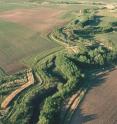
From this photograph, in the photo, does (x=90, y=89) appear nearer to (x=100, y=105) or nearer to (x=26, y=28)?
(x=100, y=105)

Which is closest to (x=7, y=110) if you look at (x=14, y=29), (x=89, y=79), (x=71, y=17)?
(x=89, y=79)

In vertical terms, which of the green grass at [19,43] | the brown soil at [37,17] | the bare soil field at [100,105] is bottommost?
the bare soil field at [100,105]

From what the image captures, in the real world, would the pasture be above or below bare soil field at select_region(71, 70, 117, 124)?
above

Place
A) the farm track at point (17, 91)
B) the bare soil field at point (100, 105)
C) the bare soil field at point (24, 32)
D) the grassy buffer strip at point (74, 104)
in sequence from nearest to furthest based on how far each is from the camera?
the bare soil field at point (100, 105)
the grassy buffer strip at point (74, 104)
the farm track at point (17, 91)
the bare soil field at point (24, 32)

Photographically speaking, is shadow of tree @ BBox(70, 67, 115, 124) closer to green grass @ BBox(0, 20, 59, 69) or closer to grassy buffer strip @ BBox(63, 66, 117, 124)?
grassy buffer strip @ BBox(63, 66, 117, 124)

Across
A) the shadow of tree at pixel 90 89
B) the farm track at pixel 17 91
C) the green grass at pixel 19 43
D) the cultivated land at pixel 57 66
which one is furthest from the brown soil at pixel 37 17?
the shadow of tree at pixel 90 89

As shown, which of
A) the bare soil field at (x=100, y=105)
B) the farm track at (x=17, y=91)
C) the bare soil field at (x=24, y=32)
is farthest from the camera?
the bare soil field at (x=24, y=32)

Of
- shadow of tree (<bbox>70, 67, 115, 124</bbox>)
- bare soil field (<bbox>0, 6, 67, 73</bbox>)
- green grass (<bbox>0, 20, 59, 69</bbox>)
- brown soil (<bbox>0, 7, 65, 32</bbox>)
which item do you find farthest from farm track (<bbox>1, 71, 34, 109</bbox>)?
brown soil (<bbox>0, 7, 65, 32</bbox>)

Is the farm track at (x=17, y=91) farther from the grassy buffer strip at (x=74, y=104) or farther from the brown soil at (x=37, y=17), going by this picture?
the brown soil at (x=37, y=17)
